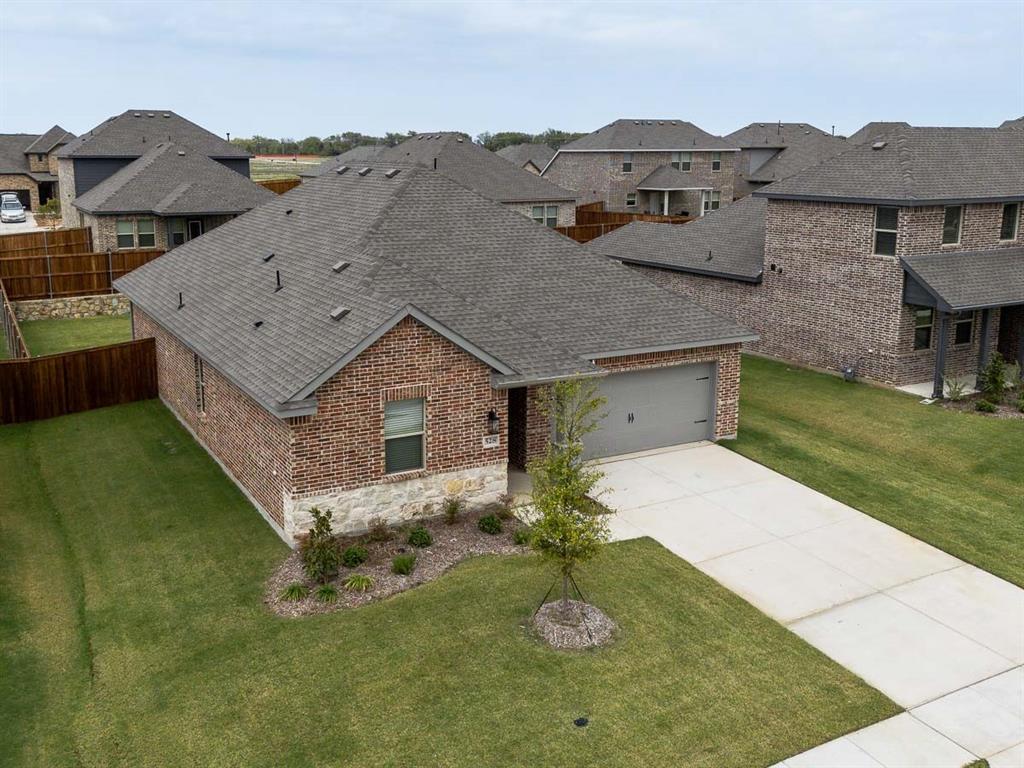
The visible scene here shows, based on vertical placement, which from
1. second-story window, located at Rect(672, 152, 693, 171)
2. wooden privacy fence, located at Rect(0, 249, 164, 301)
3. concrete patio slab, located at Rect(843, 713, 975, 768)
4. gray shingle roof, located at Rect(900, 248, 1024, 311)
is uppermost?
second-story window, located at Rect(672, 152, 693, 171)

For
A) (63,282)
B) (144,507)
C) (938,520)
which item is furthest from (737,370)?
(63,282)

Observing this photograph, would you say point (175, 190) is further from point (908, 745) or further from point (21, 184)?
point (21, 184)

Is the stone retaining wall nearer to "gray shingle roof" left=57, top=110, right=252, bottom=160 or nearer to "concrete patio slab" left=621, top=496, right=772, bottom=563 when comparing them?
"gray shingle roof" left=57, top=110, right=252, bottom=160

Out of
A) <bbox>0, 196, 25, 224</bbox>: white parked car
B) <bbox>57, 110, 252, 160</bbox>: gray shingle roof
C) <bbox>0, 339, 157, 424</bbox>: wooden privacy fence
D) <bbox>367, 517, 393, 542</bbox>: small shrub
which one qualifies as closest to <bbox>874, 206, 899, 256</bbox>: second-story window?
<bbox>367, 517, 393, 542</bbox>: small shrub

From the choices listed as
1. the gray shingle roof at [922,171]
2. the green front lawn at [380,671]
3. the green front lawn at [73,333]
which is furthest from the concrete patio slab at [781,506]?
the green front lawn at [73,333]

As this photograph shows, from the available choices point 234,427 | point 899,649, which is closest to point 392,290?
point 234,427
